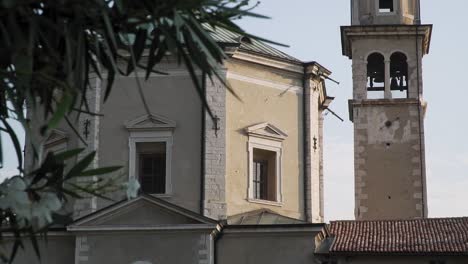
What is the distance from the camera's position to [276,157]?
24406 millimetres

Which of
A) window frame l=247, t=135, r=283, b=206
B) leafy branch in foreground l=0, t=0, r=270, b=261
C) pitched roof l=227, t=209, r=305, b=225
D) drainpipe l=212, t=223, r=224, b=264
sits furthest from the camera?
window frame l=247, t=135, r=283, b=206

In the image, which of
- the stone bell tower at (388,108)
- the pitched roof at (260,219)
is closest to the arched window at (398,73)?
the stone bell tower at (388,108)

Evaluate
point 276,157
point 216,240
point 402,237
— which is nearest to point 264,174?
point 276,157

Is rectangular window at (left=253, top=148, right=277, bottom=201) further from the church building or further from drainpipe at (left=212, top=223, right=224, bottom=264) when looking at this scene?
drainpipe at (left=212, top=223, right=224, bottom=264)

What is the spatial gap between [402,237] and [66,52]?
18.2 metres

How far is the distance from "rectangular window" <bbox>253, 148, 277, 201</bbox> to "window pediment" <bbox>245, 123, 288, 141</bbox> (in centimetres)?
33

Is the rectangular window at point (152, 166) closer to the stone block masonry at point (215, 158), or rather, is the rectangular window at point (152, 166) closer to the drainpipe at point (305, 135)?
the stone block masonry at point (215, 158)

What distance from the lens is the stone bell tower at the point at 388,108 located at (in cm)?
3322

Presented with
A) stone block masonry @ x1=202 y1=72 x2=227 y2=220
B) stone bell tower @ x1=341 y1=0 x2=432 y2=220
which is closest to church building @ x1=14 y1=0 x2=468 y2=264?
stone block masonry @ x1=202 y1=72 x2=227 y2=220

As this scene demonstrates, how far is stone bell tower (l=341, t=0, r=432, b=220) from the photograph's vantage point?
3322 centimetres

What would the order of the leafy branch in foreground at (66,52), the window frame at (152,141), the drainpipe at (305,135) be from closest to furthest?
the leafy branch in foreground at (66,52) → the window frame at (152,141) → the drainpipe at (305,135)

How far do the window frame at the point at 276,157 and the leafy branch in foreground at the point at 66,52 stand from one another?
16952 millimetres

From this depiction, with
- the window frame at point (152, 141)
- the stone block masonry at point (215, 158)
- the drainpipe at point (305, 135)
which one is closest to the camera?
the stone block masonry at point (215, 158)

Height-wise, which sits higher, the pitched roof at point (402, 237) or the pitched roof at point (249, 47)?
the pitched roof at point (249, 47)
